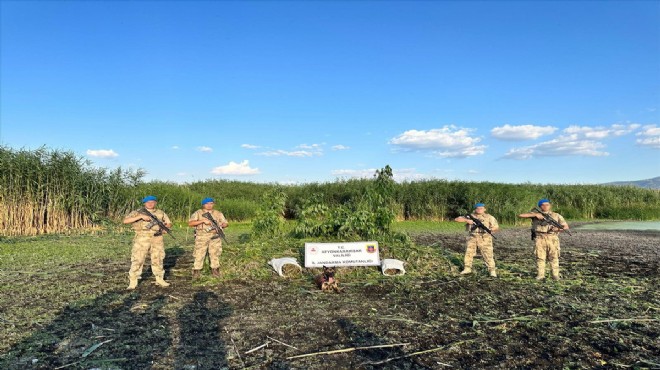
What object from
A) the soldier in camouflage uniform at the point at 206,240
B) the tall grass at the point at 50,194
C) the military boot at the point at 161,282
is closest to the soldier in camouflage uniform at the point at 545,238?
the soldier in camouflage uniform at the point at 206,240

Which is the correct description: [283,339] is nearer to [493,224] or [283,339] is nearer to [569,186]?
[493,224]

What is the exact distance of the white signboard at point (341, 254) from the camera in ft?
32.0

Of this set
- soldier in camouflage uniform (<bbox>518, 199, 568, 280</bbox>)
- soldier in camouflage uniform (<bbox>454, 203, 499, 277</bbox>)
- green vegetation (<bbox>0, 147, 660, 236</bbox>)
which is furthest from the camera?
green vegetation (<bbox>0, 147, 660, 236</bbox>)

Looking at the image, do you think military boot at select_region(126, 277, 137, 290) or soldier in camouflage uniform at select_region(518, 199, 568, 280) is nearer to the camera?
military boot at select_region(126, 277, 137, 290)

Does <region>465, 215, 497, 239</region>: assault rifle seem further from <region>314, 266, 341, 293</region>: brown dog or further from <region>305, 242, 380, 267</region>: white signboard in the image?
<region>314, 266, 341, 293</region>: brown dog

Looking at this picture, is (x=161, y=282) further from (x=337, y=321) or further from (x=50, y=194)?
(x=50, y=194)

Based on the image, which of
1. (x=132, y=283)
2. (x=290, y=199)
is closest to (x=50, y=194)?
(x=132, y=283)

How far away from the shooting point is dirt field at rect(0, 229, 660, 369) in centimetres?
528

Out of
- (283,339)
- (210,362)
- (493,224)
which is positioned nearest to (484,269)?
(493,224)

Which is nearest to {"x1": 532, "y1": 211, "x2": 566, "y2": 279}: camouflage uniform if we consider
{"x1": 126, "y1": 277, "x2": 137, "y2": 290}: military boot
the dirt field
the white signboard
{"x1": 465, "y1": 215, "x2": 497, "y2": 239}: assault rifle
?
the dirt field

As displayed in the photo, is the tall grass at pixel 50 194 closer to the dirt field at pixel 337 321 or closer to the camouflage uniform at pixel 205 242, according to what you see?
the dirt field at pixel 337 321

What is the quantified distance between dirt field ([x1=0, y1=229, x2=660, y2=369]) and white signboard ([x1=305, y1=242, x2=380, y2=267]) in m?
0.38

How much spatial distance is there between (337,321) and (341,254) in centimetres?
323

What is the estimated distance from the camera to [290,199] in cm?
3131
